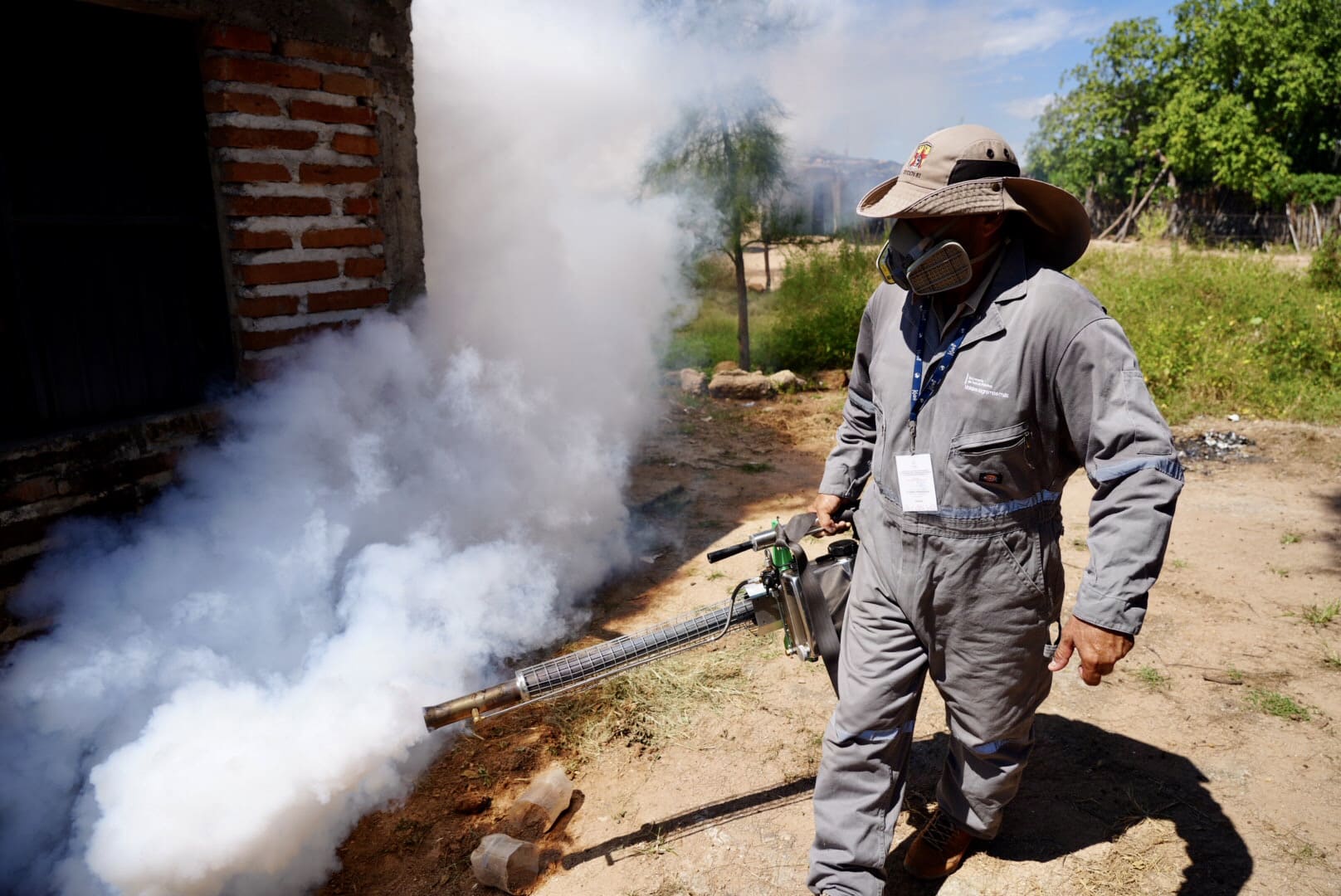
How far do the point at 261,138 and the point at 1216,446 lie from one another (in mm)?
7171

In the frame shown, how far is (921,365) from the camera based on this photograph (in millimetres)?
2100

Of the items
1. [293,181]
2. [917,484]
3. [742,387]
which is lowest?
[742,387]

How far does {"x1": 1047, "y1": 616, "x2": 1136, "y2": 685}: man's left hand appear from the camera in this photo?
5.98 ft

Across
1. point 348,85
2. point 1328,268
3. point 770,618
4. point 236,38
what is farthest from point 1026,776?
point 1328,268

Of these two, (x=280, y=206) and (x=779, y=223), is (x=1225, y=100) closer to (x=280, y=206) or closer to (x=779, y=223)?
(x=779, y=223)

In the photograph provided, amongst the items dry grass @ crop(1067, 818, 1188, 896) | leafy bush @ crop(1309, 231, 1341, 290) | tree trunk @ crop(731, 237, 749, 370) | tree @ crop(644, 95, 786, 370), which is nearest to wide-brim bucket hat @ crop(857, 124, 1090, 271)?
dry grass @ crop(1067, 818, 1188, 896)

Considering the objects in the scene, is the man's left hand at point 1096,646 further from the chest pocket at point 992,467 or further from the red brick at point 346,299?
the red brick at point 346,299

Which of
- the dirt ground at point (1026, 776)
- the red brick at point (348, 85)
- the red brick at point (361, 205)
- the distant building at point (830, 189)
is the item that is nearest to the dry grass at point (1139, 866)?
the dirt ground at point (1026, 776)

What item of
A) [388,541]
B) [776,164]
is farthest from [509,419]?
[776,164]

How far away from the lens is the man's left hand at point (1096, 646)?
71.8 inches

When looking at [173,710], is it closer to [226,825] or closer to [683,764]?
[226,825]

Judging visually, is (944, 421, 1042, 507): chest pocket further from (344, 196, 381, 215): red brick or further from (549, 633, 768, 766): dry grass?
(344, 196, 381, 215): red brick

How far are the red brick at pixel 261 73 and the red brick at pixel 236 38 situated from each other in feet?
0.15

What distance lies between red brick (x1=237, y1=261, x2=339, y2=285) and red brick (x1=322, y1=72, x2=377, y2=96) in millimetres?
747
